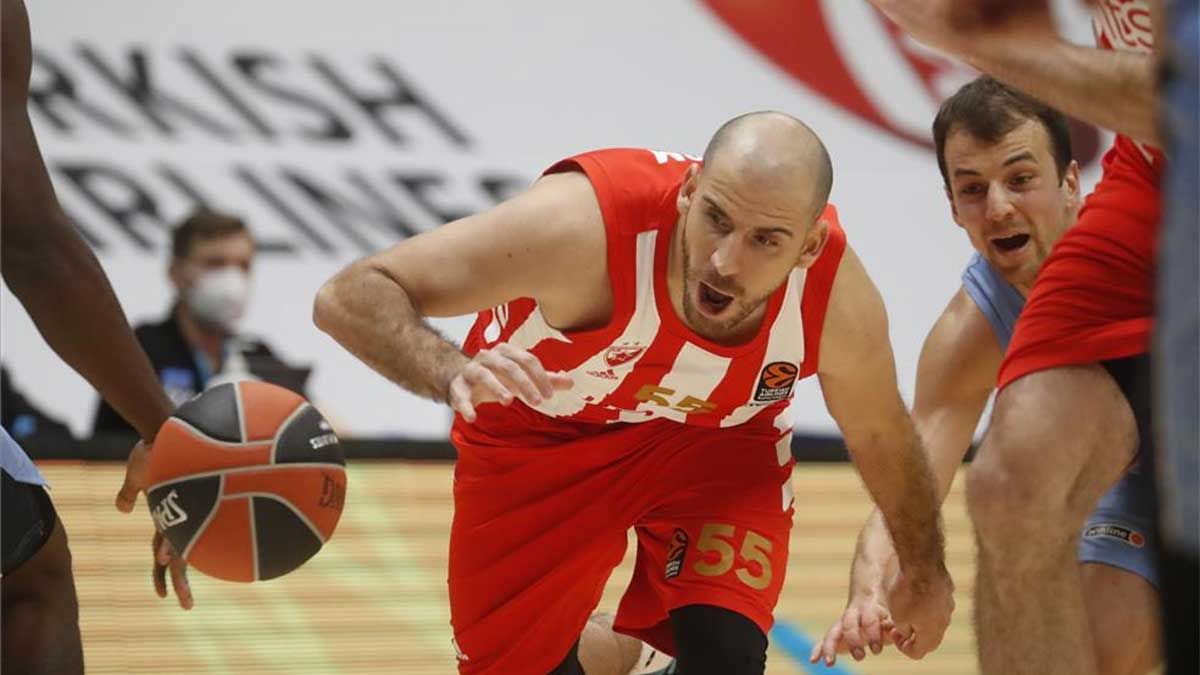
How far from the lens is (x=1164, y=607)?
1.82 m

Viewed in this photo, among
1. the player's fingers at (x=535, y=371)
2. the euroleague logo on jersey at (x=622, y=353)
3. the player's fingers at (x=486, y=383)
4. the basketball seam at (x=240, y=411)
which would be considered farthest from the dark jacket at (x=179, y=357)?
the player's fingers at (x=535, y=371)

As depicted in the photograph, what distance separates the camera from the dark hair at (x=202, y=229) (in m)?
8.72

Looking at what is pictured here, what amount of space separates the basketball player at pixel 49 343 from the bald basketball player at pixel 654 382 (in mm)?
573

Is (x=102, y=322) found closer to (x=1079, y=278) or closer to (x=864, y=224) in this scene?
(x=1079, y=278)

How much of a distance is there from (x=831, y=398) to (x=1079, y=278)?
1.01m

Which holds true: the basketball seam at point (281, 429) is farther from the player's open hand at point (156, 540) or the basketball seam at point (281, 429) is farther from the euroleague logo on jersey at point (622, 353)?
the euroleague logo on jersey at point (622, 353)

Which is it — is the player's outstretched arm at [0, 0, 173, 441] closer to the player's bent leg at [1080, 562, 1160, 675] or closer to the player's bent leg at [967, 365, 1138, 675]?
the player's bent leg at [967, 365, 1138, 675]

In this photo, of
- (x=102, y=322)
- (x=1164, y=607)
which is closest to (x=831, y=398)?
(x=102, y=322)

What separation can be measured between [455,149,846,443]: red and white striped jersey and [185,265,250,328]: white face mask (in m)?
4.39

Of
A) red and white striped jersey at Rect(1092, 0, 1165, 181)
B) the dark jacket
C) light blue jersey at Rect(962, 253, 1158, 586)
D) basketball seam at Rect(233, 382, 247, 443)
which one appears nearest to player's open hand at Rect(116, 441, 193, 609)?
basketball seam at Rect(233, 382, 247, 443)

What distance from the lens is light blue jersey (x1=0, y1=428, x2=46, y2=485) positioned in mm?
3416

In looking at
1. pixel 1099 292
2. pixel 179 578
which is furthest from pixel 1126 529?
pixel 179 578

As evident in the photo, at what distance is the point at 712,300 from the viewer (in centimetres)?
415

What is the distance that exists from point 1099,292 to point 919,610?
1078mm
